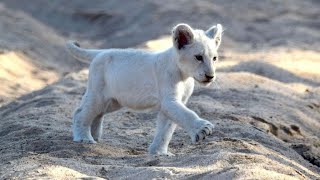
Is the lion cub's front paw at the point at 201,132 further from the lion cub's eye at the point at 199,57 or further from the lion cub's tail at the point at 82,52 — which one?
the lion cub's tail at the point at 82,52

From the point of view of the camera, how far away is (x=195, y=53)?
24.5ft

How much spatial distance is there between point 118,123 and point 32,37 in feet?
29.9

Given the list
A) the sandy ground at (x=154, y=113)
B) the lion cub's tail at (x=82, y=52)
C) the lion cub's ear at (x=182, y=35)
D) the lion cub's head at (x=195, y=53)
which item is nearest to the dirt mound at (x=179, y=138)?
the sandy ground at (x=154, y=113)

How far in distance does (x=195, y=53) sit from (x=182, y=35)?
0.65 ft

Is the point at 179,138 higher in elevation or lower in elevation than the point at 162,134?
lower

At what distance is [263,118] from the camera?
1026cm

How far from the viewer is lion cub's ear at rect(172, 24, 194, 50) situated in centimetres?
747

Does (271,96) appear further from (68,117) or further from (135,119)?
(68,117)

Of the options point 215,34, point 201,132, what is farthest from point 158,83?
point 201,132

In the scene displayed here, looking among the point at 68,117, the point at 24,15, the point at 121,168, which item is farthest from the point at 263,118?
the point at 24,15

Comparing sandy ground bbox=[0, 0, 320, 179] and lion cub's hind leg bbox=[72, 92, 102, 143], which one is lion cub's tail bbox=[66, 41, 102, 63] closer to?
lion cub's hind leg bbox=[72, 92, 102, 143]

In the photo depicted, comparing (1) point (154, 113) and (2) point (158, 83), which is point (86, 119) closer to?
(2) point (158, 83)

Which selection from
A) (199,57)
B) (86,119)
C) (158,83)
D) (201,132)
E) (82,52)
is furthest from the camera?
(82,52)

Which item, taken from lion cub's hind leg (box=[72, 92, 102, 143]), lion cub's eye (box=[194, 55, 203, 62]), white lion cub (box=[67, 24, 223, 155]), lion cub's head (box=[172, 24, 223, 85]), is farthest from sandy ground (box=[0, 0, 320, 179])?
lion cub's eye (box=[194, 55, 203, 62])
